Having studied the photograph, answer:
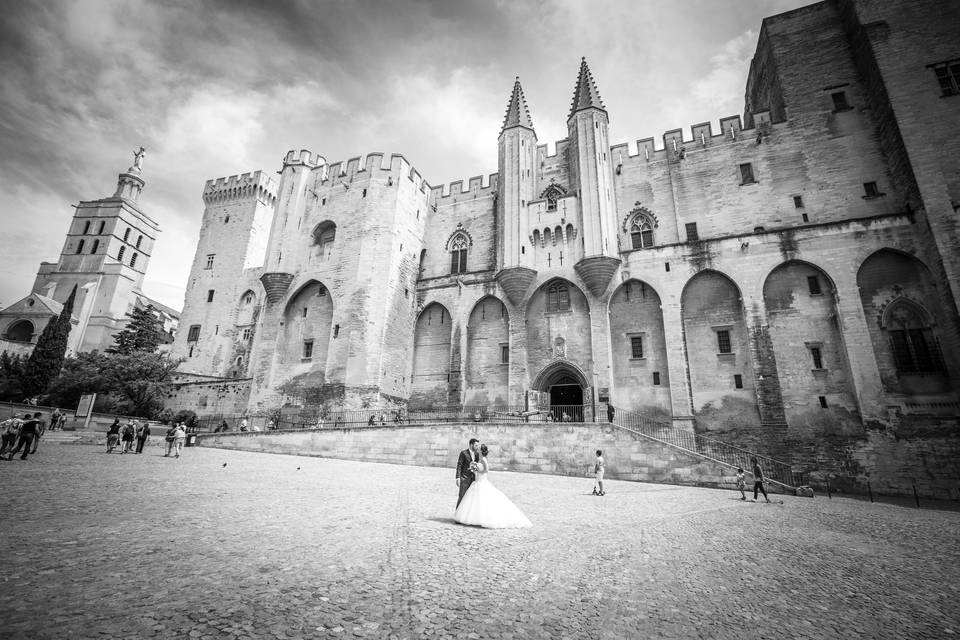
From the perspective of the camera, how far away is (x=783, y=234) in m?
19.0

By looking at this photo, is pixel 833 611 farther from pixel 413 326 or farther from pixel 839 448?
pixel 413 326

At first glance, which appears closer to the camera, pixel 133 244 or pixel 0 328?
pixel 0 328

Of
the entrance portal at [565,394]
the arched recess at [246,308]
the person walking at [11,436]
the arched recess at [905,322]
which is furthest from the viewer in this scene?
the arched recess at [246,308]

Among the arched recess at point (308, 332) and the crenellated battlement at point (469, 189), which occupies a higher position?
the crenellated battlement at point (469, 189)

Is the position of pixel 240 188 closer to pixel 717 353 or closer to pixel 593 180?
pixel 593 180

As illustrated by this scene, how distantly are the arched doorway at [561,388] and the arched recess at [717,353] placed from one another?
16.6ft

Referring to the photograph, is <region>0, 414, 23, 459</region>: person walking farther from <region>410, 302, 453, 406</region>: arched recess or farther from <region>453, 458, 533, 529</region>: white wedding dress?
<region>410, 302, 453, 406</region>: arched recess

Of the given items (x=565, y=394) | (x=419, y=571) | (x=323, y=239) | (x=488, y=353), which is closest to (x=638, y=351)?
(x=565, y=394)

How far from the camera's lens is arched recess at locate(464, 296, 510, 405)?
2203 cm

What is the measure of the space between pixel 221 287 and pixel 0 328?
23097 millimetres

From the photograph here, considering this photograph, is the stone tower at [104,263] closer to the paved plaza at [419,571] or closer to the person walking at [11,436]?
the person walking at [11,436]

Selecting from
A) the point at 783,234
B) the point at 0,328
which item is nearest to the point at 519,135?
the point at 783,234

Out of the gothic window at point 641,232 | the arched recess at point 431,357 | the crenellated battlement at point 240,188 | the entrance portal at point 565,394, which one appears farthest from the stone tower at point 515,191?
the crenellated battlement at point 240,188

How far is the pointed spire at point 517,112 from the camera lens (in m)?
25.3
